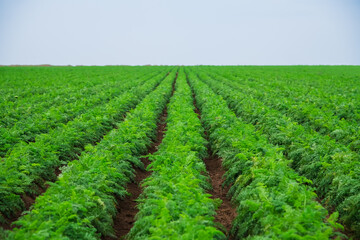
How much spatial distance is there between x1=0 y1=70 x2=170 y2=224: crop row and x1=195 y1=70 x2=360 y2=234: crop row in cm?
706

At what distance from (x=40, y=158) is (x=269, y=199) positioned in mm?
6562

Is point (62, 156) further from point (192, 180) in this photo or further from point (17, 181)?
point (192, 180)

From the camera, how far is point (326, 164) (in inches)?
302

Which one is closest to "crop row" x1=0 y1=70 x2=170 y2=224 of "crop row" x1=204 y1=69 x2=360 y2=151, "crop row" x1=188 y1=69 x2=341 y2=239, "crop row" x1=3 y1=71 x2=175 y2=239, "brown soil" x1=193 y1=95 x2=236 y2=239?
"crop row" x1=3 y1=71 x2=175 y2=239

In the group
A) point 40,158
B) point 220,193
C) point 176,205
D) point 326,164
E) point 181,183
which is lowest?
point 220,193

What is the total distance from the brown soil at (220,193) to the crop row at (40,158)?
449 centimetres

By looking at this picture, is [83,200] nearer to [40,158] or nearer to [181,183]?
[181,183]

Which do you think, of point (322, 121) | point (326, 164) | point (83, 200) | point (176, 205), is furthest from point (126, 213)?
point (322, 121)

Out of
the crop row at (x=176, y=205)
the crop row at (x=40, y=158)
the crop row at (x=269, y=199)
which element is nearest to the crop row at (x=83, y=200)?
the crop row at (x=176, y=205)

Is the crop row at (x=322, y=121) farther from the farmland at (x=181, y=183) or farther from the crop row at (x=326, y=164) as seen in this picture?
the crop row at (x=326, y=164)

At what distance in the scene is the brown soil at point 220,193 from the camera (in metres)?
6.72

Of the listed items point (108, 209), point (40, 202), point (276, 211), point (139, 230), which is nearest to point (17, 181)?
point (40, 202)

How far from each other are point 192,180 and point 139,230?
1.62m

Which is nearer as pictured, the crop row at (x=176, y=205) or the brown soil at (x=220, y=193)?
the crop row at (x=176, y=205)
